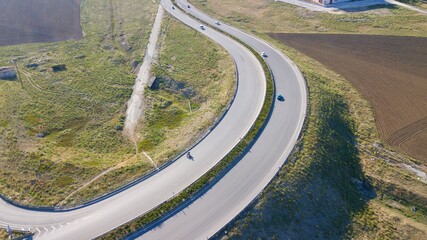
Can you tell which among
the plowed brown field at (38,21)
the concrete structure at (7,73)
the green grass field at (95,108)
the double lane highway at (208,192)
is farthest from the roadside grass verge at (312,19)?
the concrete structure at (7,73)

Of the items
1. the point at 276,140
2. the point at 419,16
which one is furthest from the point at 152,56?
the point at 419,16

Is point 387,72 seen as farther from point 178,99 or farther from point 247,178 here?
point 247,178

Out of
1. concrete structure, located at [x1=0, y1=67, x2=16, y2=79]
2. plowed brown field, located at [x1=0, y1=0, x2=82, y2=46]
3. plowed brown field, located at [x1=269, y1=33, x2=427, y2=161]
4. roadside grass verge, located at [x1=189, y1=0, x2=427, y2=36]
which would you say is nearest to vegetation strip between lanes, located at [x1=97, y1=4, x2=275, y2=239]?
plowed brown field, located at [x1=269, y1=33, x2=427, y2=161]

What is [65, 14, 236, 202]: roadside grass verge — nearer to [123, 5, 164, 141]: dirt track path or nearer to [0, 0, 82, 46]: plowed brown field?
[123, 5, 164, 141]: dirt track path

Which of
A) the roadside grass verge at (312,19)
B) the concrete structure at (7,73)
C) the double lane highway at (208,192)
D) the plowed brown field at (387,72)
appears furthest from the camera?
the roadside grass verge at (312,19)

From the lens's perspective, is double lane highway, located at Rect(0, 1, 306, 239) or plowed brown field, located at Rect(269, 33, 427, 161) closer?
double lane highway, located at Rect(0, 1, 306, 239)

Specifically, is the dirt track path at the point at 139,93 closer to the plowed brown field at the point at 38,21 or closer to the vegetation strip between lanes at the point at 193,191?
the vegetation strip between lanes at the point at 193,191

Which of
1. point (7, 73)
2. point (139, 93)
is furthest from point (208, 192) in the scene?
point (7, 73)

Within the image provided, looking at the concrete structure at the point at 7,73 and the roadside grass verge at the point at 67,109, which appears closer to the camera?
the roadside grass verge at the point at 67,109
